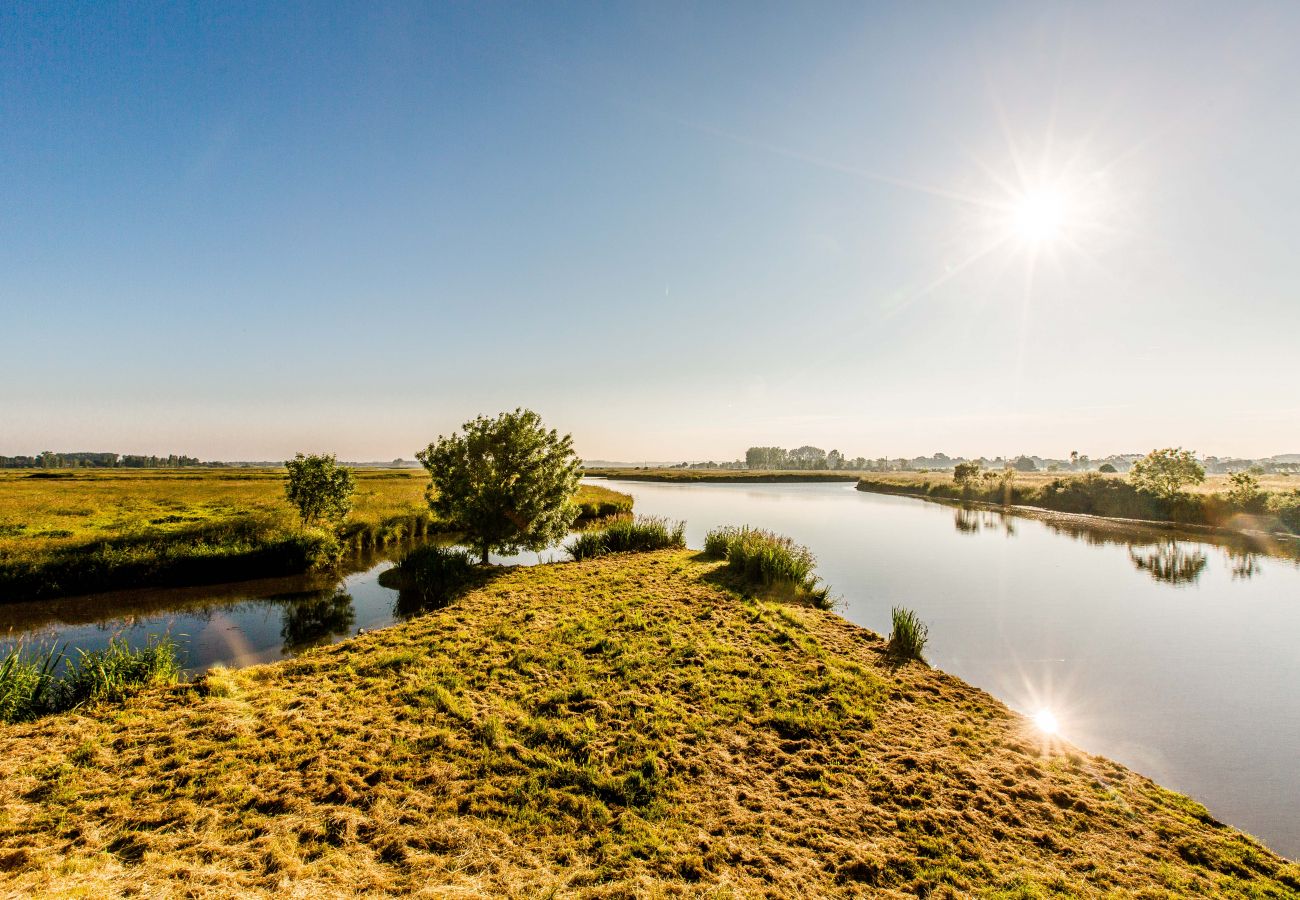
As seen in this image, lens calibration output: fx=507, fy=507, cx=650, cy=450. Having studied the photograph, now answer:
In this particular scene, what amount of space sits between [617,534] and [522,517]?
5.45m

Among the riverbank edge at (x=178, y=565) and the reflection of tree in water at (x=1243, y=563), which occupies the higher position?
the riverbank edge at (x=178, y=565)

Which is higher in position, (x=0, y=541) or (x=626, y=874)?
(x=0, y=541)

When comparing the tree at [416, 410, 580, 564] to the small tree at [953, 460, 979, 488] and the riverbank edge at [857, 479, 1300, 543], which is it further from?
the small tree at [953, 460, 979, 488]

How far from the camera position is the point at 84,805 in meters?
5.15

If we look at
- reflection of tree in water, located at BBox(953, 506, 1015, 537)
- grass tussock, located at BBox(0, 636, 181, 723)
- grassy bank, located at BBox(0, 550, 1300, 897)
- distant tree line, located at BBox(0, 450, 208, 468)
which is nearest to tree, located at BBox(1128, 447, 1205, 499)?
reflection of tree in water, located at BBox(953, 506, 1015, 537)

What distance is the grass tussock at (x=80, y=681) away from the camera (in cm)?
734

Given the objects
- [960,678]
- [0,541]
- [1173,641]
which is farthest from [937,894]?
[0,541]

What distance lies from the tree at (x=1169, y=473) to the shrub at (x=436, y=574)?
51837mm

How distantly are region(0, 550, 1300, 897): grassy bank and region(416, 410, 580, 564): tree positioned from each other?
9.05m

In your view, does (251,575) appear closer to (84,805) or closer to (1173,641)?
(84,805)

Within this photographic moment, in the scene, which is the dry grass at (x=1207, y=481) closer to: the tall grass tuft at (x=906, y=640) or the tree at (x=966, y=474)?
the tree at (x=966, y=474)

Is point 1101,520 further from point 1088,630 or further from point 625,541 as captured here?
point 625,541

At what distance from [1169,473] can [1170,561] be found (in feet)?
84.4

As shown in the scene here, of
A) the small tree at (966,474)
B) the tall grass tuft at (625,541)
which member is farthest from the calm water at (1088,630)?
the small tree at (966,474)
